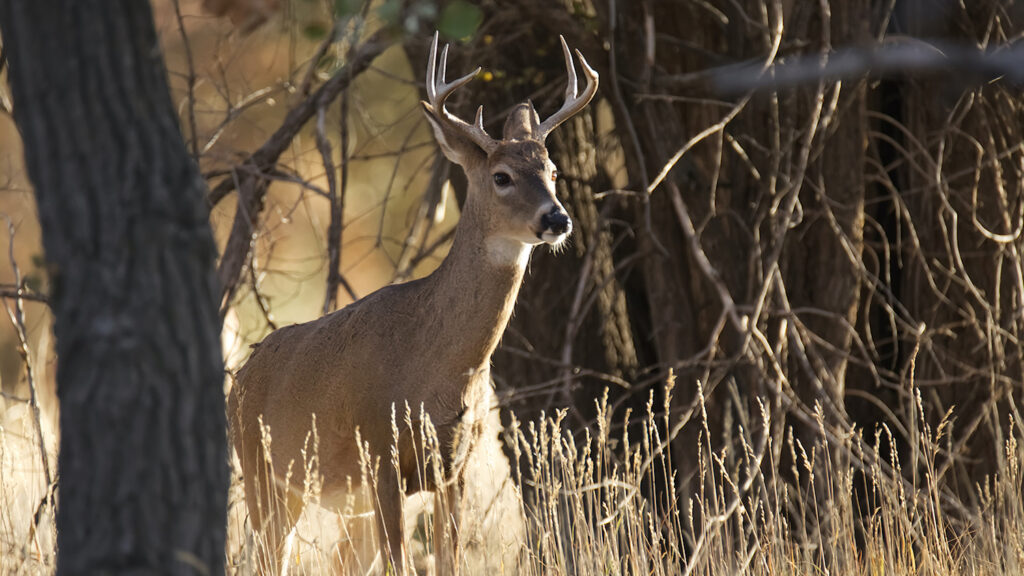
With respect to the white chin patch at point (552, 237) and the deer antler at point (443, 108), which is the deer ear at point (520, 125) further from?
the white chin patch at point (552, 237)

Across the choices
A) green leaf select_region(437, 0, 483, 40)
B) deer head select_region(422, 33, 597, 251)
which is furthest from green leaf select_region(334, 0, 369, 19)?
deer head select_region(422, 33, 597, 251)

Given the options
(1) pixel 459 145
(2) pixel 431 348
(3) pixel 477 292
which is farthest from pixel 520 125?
(2) pixel 431 348

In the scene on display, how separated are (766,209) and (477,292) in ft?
6.49

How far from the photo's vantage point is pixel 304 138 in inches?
459

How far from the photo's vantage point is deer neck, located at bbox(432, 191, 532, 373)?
16.5 feet

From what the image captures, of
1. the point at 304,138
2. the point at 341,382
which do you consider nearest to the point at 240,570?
the point at 341,382

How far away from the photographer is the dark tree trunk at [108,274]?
248 cm

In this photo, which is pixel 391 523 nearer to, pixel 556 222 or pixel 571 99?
pixel 556 222

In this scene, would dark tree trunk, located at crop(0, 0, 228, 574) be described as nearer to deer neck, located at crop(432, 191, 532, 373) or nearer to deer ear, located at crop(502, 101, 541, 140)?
deer neck, located at crop(432, 191, 532, 373)

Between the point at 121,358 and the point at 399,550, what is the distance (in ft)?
8.70

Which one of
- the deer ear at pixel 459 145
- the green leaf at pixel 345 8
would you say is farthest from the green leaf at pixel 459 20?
the deer ear at pixel 459 145

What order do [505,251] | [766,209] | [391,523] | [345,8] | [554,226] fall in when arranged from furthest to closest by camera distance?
[766,209] → [505,251] → [554,226] → [391,523] → [345,8]

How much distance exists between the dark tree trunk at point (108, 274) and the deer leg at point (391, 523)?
2393 millimetres

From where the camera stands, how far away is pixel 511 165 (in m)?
5.37
